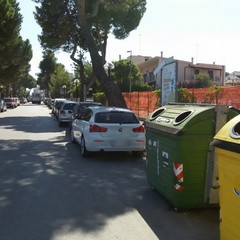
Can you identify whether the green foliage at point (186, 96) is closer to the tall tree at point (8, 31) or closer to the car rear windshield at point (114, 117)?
the car rear windshield at point (114, 117)

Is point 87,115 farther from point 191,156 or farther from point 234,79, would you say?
point 234,79

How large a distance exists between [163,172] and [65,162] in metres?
4.93

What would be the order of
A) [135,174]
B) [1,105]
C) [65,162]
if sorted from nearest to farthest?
[135,174]
[65,162]
[1,105]

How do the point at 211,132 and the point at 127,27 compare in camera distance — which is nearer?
the point at 211,132

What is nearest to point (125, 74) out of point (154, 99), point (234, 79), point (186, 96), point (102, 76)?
point (234, 79)

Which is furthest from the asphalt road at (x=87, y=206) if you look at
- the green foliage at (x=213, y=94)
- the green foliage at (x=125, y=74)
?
the green foliage at (x=125, y=74)

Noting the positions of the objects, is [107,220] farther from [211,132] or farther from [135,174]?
[135,174]

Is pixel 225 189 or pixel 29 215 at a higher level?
pixel 225 189

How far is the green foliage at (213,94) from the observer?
16.3 meters

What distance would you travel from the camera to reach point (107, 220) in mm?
5957

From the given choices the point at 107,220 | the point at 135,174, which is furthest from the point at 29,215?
the point at 135,174

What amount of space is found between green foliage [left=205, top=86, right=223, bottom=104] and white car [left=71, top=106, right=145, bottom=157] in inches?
221

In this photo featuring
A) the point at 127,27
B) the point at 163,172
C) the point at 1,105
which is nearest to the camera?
the point at 163,172

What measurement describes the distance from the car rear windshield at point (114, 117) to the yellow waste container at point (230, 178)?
7118 millimetres
